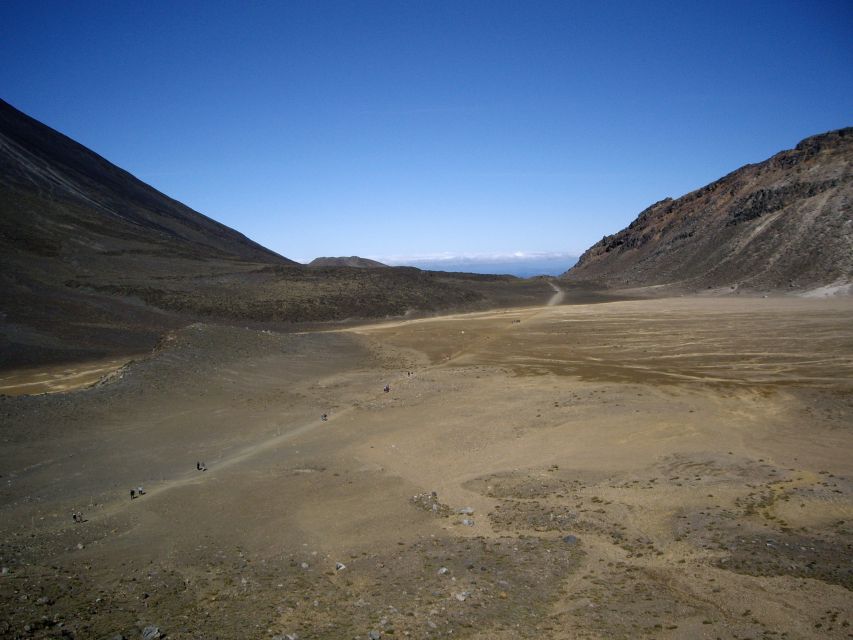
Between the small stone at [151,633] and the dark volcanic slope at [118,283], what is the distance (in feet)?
84.9

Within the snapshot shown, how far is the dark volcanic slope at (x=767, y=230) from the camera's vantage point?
5569 cm

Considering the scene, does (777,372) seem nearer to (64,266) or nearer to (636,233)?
(64,266)

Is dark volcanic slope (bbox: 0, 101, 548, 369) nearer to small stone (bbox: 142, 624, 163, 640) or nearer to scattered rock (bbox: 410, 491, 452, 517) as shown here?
scattered rock (bbox: 410, 491, 452, 517)

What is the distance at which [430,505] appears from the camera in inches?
414

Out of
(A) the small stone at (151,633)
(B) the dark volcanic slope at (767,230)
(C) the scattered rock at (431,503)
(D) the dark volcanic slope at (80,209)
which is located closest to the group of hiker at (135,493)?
(A) the small stone at (151,633)

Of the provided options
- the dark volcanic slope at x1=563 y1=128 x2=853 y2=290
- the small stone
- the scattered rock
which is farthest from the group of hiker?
the dark volcanic slope at x1=563 y1=128 x2=853 y2=290

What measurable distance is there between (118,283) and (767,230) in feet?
228

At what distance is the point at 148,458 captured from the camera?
43.2ft

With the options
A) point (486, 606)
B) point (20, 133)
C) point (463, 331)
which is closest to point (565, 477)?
point (486, 606)

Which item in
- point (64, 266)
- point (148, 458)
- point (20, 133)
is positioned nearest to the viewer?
point (148, 458)

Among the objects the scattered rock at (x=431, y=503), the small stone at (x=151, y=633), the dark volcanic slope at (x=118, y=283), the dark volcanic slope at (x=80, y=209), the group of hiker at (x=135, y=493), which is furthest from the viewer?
the dark volcanic slope at (x=80, y=209)

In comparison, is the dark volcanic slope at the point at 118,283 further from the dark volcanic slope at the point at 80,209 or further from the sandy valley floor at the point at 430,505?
the sandy valley floor at the point at 430,505

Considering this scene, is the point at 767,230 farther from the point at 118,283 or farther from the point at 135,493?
the point at 135,493

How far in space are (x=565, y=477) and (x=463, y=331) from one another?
28876mm
